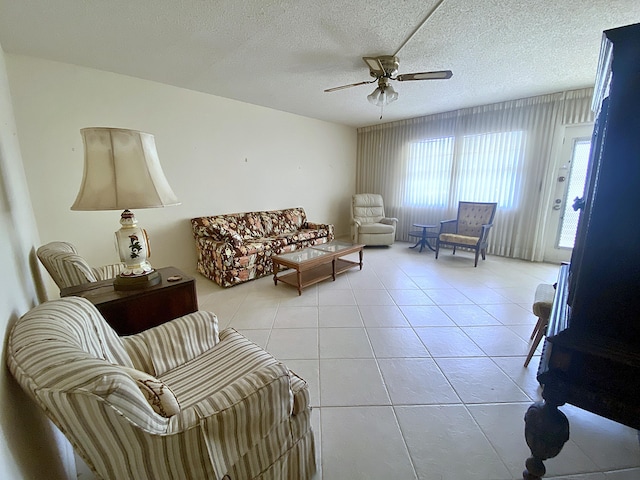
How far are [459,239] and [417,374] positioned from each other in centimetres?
298

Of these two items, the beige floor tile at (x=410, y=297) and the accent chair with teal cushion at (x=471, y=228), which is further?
the accent chair with teal cushion at (x=471, y=228)

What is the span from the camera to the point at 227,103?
3.75 metres

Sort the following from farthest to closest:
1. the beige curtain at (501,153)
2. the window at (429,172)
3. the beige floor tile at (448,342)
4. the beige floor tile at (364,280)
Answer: the window at (429,172) < the beige curtain at (501,153) < the beige floor tile at (364,280) < the beige floor tile at (448,342)

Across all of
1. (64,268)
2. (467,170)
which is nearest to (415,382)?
(64,268)

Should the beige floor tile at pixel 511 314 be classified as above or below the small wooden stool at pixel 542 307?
below

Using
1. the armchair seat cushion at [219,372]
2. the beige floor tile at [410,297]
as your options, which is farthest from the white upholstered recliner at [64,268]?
the beige floor tile at [410,297]

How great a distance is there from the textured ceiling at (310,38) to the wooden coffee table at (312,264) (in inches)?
80.7

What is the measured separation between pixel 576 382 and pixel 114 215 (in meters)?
3.89

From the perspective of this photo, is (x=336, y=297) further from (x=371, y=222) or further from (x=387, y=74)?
(x=371, y=222)

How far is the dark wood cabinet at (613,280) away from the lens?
2.10ft

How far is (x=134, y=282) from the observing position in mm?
1497

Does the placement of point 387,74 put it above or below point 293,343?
above

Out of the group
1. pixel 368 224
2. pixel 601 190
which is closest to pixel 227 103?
pixel 368 224

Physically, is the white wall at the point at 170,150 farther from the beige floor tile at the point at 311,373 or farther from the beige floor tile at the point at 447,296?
the beige floor tile at the point at 447,296
